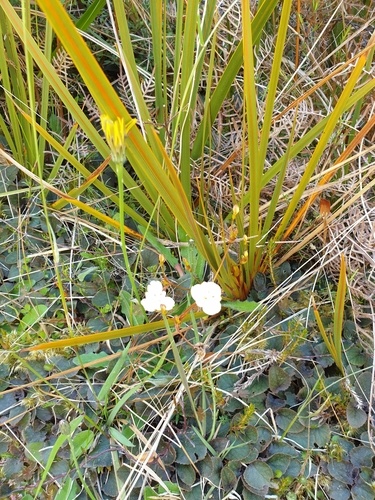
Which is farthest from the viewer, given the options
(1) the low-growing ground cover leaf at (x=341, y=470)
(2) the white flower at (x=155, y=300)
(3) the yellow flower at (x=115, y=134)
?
(1) the low-growing ground cover leaf at (x=341, y=470)

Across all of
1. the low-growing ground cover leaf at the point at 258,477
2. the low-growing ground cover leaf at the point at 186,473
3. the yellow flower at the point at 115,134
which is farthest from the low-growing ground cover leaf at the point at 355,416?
the yellow flower at the point at 115,134

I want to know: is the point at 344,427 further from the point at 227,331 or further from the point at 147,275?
the point at 147,275

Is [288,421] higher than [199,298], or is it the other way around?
[199,298]

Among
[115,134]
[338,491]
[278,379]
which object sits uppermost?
[115,134]

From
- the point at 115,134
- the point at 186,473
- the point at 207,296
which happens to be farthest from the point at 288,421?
the point at 115,134

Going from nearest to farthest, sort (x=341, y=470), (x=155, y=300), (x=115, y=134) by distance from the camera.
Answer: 1. (x=115, y=134)
2. (x=155, y=300)
3. (x=341, y=470)

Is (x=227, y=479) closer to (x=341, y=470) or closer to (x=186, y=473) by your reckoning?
(x=186, y=473)

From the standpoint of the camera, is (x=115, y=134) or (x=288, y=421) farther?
(x=288, y=421)

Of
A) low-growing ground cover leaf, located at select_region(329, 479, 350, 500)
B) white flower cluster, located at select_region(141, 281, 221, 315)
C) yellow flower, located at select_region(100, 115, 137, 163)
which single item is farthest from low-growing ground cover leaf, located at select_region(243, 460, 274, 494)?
yellow flower, located at select_region(100, 115, 137, 163)

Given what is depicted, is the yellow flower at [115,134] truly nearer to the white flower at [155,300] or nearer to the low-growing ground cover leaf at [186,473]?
the white flower at [155,300]

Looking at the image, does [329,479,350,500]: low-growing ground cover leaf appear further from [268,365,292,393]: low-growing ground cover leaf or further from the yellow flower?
the yellow flower
